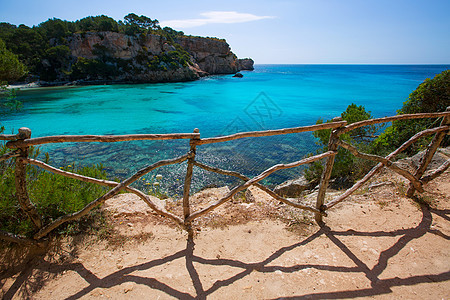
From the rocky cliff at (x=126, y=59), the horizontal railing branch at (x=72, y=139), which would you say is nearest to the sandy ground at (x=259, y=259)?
the horizontal railing branch at (x=72, y=139)

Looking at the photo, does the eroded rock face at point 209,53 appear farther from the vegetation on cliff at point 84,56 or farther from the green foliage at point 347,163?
the green foliage at point 347,163

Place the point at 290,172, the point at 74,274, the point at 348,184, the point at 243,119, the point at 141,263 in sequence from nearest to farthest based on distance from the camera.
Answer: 1. the point at 74,274
2. the point at 141,263
3. the point at 348,184
4. the point at 290,172
5. the point at 243,119

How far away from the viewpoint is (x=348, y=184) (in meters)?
6.89

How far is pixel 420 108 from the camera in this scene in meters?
6.90

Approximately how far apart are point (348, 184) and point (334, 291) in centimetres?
537

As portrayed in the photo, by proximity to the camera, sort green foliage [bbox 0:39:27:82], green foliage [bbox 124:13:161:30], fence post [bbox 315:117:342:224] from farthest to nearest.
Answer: green foliage [bbox 124:13:161:30]
green foliage [bbox 0:39:27:82]
fence post [bbox 315:117:342:224]

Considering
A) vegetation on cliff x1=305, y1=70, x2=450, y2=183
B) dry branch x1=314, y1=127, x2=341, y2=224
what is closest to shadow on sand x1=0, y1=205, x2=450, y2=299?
dry branch x1=314, y1=127, x2=341, y2=224

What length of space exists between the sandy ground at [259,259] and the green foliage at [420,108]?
3.46 m

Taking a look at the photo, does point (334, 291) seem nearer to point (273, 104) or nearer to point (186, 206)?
point (186, 206)

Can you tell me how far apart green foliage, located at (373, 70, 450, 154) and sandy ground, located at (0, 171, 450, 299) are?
3.46 meters

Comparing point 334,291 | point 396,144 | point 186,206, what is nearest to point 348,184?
point 396,144

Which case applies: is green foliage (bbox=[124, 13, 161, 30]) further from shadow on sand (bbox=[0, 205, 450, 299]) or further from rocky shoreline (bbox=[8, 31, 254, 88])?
shadow on sand (bbox=[0, 205, 450, 299])

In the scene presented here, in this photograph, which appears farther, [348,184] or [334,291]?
[348,184]

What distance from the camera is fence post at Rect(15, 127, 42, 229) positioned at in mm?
2463
